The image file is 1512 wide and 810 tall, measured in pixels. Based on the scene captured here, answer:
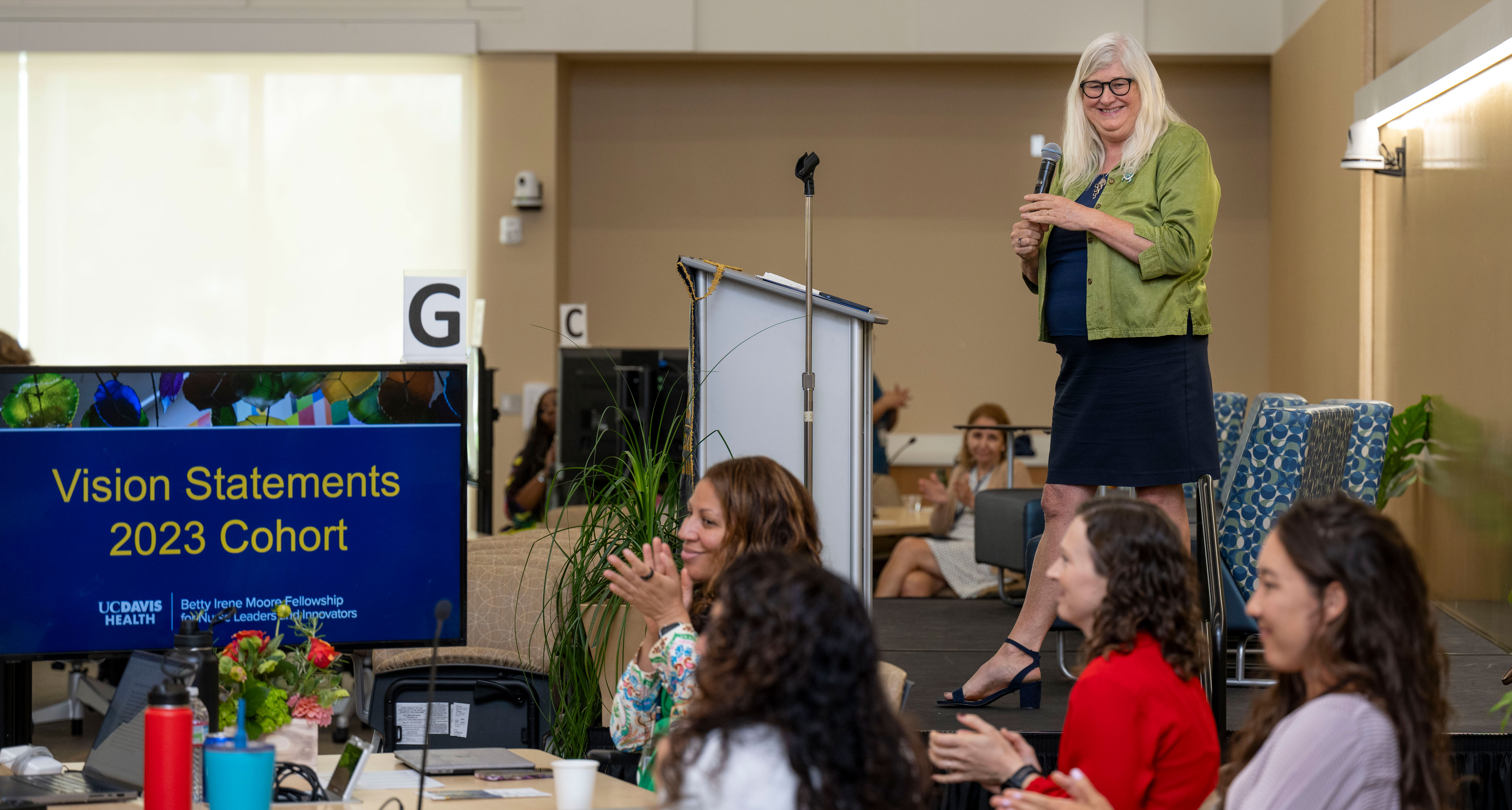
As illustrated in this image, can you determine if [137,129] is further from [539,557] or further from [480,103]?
[539,557]

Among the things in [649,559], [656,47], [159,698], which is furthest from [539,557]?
[656,47]

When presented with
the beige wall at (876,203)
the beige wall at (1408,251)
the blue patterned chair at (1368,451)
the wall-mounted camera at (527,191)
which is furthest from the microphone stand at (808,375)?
the beige wall at (876,203)

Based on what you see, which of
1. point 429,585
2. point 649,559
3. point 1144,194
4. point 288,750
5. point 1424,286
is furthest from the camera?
point 1424,286

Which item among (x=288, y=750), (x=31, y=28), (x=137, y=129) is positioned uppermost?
(x=31, y=28)

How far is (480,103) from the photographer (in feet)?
25.5

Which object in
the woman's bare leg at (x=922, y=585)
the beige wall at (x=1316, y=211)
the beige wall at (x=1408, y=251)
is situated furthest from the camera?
the beige wall at (x=1316, y=211)

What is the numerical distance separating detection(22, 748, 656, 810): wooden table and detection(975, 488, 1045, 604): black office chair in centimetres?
299

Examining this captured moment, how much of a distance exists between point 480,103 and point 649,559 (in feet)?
20.6

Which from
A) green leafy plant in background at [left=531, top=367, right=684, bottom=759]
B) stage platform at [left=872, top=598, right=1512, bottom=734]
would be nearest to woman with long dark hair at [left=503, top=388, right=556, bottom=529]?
stage platform at [left=872, top=598, right=1512, bottom=734]

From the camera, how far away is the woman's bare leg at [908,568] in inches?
A: 226

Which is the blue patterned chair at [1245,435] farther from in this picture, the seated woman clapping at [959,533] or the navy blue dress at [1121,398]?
the seated woman clapping at [959,533]

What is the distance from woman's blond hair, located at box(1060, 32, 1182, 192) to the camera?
8.55 feet

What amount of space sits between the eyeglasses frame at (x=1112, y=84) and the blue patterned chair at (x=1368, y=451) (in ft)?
6.27

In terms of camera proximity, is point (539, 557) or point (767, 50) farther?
point (767, 50)
